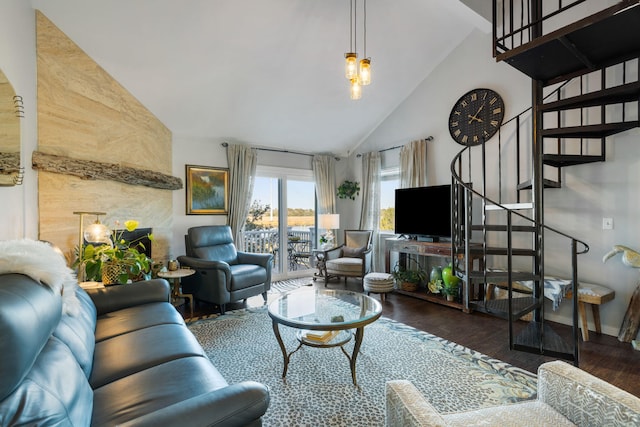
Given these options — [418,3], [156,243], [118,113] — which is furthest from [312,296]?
[418,3]

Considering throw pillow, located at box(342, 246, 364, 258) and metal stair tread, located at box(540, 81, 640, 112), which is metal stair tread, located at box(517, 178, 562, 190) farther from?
throw pillow, located at box(342, 246, 364, 258)

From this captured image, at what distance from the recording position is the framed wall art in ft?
14.7

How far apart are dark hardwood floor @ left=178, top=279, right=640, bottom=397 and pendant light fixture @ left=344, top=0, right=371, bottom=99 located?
245 centimetres

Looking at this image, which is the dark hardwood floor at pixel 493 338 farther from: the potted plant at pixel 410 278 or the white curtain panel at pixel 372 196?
the white curtain panel at pixel 372 196

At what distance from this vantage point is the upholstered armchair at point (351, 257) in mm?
4688

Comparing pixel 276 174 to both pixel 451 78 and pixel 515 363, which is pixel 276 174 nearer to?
pixel 451 78

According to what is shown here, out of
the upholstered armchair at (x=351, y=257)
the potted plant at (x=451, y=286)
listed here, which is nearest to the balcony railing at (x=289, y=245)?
the upholstered armchair at (x=351, y=257)

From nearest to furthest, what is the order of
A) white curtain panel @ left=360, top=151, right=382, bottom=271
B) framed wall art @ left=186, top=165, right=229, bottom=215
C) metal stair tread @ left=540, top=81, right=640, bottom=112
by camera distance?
1. metal stair tread @ left=540, top=81, right=640, bottom=112
2. framed wall art @ left=186, top=165, right=229, bottom=215
3. white curtain panel @ left=360, top=151, right=382, bottom=271

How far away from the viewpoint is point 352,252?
5105 millimetres

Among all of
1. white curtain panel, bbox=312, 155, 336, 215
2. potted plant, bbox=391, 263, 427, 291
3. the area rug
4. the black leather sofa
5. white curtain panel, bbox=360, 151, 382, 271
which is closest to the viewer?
the black leather sofa

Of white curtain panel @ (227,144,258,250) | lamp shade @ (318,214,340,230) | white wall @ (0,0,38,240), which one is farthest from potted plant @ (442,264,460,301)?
white wall @ (0,0,38,240)

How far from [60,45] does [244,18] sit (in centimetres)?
181

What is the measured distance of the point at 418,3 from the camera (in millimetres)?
3447

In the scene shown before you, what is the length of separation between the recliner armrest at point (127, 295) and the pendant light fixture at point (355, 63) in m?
2.36
